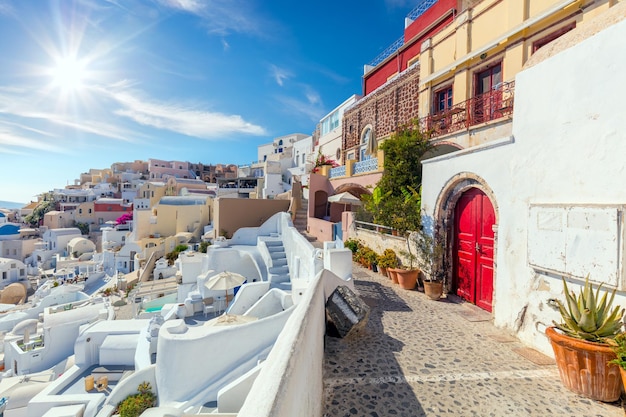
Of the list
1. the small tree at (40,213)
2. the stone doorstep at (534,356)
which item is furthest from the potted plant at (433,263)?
the small tree at (40,213)

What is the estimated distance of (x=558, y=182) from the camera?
3643 mm

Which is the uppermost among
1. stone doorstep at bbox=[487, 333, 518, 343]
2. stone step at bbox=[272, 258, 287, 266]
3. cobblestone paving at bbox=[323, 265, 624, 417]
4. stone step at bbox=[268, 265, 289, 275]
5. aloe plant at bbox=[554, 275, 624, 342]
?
aloe plant at bbox=[554, 275, 624, 342]

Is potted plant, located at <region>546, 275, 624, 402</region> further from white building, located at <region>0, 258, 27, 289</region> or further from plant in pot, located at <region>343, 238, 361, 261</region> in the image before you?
white building, located at <region>0, 258, 27, 289</region>

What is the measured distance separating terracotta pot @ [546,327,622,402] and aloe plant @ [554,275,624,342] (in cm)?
15

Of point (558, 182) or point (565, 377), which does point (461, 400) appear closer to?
point (565, 377)

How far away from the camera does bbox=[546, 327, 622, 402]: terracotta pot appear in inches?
106

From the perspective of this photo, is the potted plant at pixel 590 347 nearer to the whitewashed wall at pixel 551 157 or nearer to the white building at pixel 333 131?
the whitewashed wall at pixel 551 157

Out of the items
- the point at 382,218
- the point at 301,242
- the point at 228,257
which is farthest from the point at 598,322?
the point at 228,257

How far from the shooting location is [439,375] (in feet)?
11.1

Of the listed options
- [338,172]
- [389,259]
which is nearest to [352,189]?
[338,172]

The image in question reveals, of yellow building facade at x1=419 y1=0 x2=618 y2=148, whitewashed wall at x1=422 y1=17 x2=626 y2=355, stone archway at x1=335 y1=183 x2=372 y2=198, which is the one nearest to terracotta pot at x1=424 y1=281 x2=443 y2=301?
whitewashed wall at x1=422 y1=17 x2=626 y2=355

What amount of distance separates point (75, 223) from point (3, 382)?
3943 centimetres

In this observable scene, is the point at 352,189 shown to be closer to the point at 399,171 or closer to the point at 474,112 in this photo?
the point at 399,171

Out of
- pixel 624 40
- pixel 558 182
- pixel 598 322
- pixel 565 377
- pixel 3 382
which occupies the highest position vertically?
pixel 624 40
